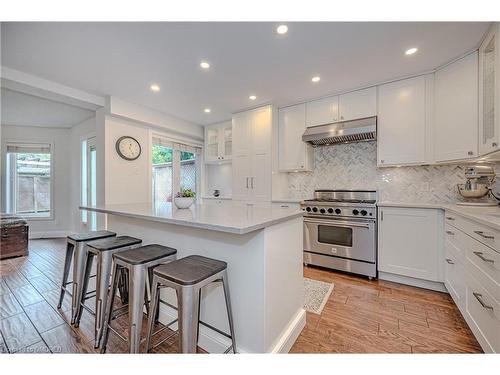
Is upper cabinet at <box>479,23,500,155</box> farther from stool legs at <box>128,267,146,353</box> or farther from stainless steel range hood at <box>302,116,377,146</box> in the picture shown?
stool legs at <box>128,267,146,353</box>

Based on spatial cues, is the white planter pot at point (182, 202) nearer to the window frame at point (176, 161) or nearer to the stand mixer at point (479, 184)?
the window frame at point (176, 161)

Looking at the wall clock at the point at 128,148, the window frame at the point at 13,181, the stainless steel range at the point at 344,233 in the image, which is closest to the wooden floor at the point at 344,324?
the stainless steel range at the point at 344,233

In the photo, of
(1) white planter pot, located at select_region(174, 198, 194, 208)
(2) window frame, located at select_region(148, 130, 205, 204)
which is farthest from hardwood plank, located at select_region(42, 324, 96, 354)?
(2) window frame, located at select_region(148, 130, 205, 204)

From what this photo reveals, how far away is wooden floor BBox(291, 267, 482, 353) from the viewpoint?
153 centimetres

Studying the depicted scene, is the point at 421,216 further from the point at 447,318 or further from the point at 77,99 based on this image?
the point at 77,99

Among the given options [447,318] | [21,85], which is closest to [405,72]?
[447,318]

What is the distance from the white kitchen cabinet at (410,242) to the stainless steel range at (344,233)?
114mm

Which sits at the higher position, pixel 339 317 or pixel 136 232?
pixel 136 232

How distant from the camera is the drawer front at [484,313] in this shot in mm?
1261

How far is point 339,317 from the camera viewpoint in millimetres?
1891

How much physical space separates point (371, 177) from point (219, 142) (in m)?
2.91

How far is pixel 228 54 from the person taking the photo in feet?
7.10

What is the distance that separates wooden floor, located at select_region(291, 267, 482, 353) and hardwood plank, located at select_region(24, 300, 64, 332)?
1935 millimetres
